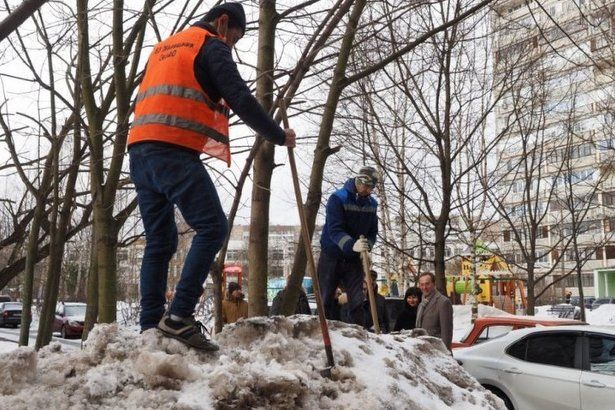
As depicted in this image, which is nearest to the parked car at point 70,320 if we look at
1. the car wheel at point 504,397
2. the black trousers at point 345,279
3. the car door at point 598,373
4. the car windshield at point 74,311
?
the car windshield at point 74,311

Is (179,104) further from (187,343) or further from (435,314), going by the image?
(435,314)

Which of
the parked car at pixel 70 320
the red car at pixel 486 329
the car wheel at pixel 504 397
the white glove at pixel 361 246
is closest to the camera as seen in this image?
the white glove at pixel 361 246

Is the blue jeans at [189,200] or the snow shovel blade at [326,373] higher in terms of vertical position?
the blue jeans at [189,200]

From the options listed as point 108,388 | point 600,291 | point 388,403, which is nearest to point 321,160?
point 388,403

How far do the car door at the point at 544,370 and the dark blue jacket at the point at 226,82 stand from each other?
5.49 meters

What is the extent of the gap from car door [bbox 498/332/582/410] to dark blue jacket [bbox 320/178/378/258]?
3.19m

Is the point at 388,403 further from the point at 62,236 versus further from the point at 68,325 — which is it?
the point at 68,325

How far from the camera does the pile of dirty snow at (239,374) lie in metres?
2.31

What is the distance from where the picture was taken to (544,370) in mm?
7281

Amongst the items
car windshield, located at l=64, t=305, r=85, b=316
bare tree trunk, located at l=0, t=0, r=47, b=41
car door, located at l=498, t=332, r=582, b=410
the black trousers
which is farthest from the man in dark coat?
car windshield, located at l=64, t=305, r=85, b=316

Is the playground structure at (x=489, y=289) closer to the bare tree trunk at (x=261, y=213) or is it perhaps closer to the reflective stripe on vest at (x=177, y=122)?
the bare tree trunk at (x=261, y=213)

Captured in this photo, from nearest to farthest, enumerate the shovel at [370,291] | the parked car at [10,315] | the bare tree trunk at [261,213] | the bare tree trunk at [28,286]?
the shovel at [370,291]
the bare tree trunk at [261,213]
the bare tree trunk at [28,286]
the parked car at [10,315]

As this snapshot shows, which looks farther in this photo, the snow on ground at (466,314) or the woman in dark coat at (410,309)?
the snow on ground at (466,314)

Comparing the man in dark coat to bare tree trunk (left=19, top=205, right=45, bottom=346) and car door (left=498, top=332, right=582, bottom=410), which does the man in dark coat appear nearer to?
car door (left=498, top=332, right=582, bottom=410)
